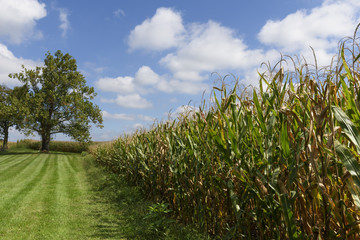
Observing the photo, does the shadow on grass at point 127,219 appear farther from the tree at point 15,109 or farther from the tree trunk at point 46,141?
the tree trunk at point 46,141

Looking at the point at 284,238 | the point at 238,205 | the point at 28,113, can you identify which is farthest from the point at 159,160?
the point at 28,113

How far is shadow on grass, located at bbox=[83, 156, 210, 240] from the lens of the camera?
16.7ft

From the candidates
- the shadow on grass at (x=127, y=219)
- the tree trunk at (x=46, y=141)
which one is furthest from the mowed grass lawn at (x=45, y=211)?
the tree trunk at (x=46, y=141)

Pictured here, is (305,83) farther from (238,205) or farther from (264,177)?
(238,205)

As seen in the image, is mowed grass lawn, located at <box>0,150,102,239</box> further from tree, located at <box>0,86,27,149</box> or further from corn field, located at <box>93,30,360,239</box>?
tree, located at <box>0,86,27,149</box>

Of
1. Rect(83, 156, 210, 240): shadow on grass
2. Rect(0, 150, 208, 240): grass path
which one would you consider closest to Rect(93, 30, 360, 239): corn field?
Rect(83, 156, 210, 240): shadow on grass

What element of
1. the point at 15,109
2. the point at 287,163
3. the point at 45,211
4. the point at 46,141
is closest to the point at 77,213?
the point at 45,211

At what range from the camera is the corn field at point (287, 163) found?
6.76ft

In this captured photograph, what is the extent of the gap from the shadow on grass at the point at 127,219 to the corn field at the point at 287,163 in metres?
0.52

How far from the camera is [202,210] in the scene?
4.39 m

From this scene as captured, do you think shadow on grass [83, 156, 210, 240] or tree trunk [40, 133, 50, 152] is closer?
shadow on grass [83, 156, 210, 240]

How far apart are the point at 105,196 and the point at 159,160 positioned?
3.72 m

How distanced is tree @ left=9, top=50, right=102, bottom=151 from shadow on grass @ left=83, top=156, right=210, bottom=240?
23947 mm

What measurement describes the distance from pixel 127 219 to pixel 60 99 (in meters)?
29.1
